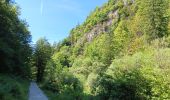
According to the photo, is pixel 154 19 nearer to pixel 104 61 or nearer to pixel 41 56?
pixel 104 61

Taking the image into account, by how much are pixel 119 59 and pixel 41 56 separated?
19610 millimetres

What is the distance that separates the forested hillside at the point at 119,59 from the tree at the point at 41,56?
63.5 inches

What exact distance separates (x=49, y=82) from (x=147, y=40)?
39.7 meters

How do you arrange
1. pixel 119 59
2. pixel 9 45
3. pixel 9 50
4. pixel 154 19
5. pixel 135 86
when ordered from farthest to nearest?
1. pixel 154 19
2. pixel 119 59
3. pixel 9 45
4. pixel 9 50
5. pixel 135 86

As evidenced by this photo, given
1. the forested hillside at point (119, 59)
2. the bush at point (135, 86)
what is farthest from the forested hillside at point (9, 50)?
the bush at point (135, 86)

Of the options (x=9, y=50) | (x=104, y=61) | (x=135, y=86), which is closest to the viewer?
(x=135, y=86)

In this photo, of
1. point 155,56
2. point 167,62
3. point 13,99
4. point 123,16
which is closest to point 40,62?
point 155,56

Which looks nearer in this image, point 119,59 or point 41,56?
point 119,59

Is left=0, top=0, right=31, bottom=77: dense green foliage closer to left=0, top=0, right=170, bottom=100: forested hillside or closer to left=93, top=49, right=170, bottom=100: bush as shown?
left=0, top=0, right=170, bottom=100: forested hillside

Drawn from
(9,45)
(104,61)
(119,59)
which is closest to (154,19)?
(104,61)

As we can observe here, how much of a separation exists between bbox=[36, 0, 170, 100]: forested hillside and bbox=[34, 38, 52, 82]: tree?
1.61 meters

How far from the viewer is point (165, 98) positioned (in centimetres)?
2705

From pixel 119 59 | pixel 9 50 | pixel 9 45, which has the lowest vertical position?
pixel 119 59

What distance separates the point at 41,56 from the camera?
67875mm
